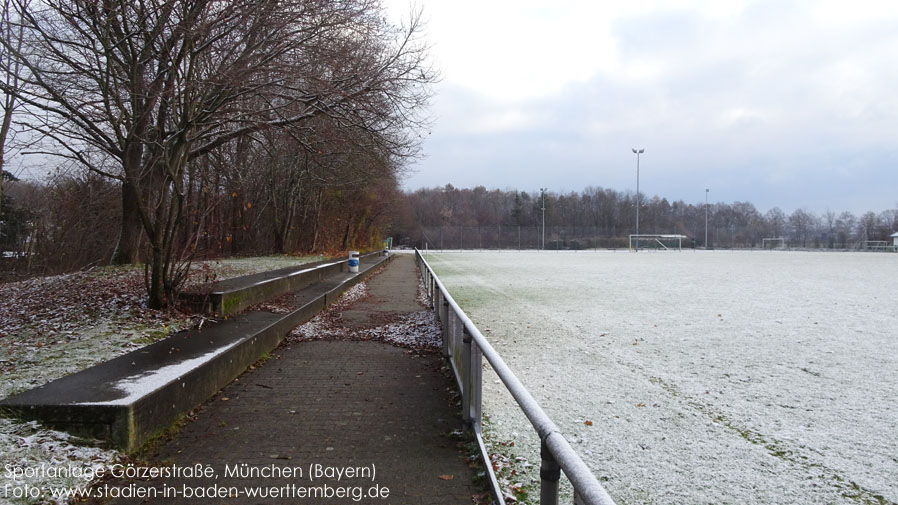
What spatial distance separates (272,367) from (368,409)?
2.06 m

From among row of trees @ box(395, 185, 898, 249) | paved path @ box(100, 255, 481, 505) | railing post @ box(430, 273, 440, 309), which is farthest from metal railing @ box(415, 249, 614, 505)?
row of trees @ box(395, 185, 898, 249)

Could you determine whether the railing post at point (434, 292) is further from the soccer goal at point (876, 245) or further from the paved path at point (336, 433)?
the soccer goal at point (876, 245)

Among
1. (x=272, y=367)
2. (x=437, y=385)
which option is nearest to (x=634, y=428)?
(x=437, y=385)

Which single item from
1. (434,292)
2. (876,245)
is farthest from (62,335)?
(876,245)

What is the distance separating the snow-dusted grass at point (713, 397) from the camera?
11.4ft

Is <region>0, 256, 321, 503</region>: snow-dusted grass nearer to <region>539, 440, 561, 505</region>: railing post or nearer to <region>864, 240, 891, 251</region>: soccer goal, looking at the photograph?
<region>539, 440, 561, 505</region>: railing post

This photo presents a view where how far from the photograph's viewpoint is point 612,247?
273 feet

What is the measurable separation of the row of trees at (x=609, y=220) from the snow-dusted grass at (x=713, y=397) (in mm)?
70545

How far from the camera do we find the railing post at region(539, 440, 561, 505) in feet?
6.28

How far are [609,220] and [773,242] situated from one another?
31.6 meters

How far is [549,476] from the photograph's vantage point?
195cm

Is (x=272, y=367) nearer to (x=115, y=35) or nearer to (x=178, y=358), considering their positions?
(x=178, y=358)

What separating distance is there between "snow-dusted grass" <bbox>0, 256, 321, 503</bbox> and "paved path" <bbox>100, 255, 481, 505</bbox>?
588mm

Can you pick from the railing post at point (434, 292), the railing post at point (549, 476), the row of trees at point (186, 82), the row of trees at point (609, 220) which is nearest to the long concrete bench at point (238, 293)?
the row of trees at point (186, 82)
